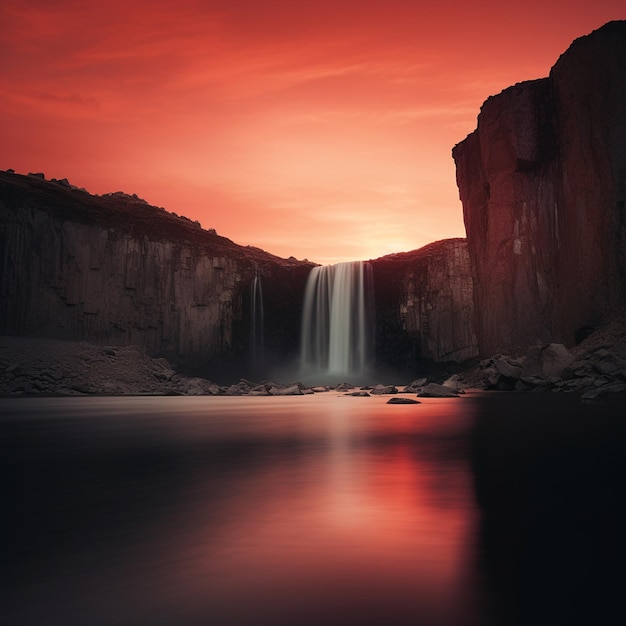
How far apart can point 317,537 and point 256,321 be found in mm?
50616

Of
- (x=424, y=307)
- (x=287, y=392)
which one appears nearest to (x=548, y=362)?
(x=287, y=392)

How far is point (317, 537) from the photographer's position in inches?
147

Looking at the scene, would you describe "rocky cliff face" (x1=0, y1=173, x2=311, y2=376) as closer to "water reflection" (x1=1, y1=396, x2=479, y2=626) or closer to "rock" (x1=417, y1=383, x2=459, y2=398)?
"rock" (x1=417, y1=383, x2=459, y2=398)

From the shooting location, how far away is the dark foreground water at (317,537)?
2479mm

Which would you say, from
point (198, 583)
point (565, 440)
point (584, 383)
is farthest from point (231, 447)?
point (584, 383)

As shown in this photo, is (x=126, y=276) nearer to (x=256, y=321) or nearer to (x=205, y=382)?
(x=205, y=382)

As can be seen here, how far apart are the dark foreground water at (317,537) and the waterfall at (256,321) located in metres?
45.4

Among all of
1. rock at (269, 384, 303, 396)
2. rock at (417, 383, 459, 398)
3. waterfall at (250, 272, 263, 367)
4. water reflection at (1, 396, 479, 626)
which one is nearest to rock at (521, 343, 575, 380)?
rock at (417, 383, 459, 398)

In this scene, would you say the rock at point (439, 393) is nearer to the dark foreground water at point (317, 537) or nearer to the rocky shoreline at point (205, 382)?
the rocky shoreline at point (205, 382)

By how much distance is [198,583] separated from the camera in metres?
2.79

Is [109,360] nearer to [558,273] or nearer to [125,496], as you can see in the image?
[558,273]

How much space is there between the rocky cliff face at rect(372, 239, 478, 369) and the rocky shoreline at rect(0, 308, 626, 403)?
4286 millimetres

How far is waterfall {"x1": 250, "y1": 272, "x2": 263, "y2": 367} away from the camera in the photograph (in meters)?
53.8

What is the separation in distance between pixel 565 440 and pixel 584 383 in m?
16.2
